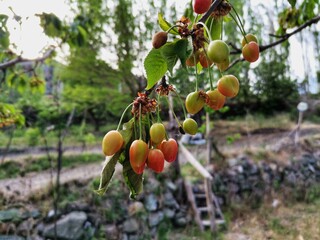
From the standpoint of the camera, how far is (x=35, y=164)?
579 cm

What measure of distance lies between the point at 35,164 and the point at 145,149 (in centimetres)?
581

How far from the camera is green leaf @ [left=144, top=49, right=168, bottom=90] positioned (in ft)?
1.52

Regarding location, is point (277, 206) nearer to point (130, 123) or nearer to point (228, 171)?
point (228, 171)

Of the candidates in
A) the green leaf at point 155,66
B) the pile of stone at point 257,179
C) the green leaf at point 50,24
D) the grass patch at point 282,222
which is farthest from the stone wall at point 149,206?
the green leaf at point 155,66

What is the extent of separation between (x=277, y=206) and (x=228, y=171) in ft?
3.50

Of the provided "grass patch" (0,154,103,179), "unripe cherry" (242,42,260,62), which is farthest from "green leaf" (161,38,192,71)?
"grass patch" (0,154,103,179)

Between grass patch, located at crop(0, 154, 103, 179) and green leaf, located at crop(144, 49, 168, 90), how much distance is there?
5.18 m

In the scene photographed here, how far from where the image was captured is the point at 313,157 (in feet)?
24.6

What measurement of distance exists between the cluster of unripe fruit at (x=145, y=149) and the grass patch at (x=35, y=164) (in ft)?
16.8

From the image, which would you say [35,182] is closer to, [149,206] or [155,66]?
[149,206]

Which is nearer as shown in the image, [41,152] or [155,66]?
[155,66]

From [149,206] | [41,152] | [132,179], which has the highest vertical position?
[41,152]

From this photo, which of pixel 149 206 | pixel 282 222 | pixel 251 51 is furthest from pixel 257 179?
pixel 251 51

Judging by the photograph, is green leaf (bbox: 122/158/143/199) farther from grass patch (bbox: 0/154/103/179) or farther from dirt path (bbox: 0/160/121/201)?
grass patch (bbox: 0/154/103/179)
